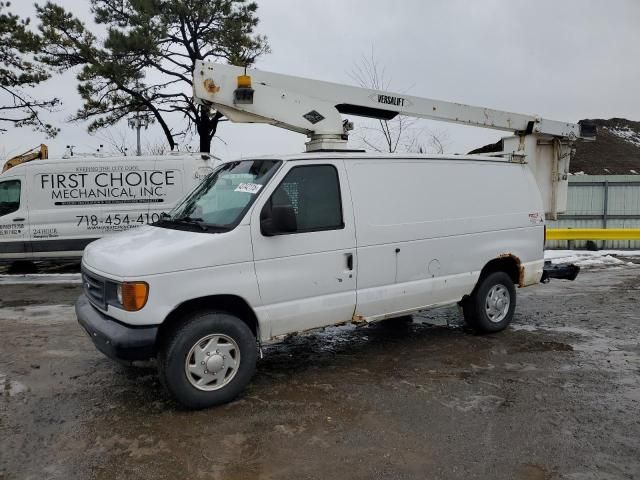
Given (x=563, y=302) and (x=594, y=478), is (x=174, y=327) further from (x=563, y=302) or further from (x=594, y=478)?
(x=563, y=302)

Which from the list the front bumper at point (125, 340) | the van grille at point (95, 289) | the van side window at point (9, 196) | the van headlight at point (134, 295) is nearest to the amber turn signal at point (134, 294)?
the van headlight at point (134, 295)

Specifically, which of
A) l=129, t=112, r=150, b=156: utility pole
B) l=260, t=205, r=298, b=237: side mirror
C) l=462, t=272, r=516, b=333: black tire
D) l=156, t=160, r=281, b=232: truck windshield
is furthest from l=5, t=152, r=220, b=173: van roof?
l=129, t=112, r=150, b=156: utility pole

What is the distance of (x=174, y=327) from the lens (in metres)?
4.25

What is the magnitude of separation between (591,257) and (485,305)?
7965 millimetres

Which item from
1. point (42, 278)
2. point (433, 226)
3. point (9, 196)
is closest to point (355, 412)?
point (433, 226)

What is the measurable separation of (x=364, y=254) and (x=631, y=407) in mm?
2525

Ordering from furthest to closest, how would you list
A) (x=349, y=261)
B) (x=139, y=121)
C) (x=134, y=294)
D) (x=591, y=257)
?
1. (x=139, y=121)
2. (x=591, y=257)
3. (x=349, y=261)
4. (x=134, y=294)

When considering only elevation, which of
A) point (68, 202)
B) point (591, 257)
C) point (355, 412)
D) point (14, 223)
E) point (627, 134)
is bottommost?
point (355, 412)

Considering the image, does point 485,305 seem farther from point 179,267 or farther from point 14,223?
point 14,223

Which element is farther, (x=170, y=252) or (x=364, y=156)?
(x=364, y=156)

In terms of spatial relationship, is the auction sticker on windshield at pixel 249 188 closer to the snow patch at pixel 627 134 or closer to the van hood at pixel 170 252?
the van hood at pixel 170 252

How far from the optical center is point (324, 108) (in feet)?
19.5

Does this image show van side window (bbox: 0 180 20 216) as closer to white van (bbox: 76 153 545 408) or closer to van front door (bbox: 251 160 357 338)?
white van (bbox: 76 153 545 408)

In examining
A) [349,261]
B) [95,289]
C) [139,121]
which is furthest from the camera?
[139,121]
